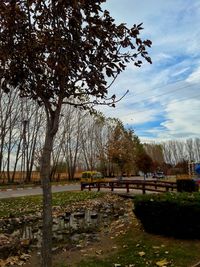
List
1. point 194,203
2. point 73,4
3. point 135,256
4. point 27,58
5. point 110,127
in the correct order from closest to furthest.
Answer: point 73,4, point 27,58, point 135,256, point 194,203, point 110,127

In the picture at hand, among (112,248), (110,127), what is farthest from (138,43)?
(110,127)

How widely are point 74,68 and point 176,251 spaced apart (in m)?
4.44

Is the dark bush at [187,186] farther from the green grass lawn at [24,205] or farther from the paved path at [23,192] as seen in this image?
the paved path at [23,192]

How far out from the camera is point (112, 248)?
8.66 meters

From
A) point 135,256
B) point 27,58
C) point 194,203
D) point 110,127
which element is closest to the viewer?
point 27,58

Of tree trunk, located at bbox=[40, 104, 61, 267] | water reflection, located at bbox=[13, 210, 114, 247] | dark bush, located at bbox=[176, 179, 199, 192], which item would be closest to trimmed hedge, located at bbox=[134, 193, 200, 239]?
water reflection, located at bbox=[13, 210, 114, 247]

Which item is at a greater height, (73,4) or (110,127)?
(110,127)

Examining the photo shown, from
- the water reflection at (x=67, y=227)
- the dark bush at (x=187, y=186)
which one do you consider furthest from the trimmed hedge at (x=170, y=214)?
the dark bush at (x=187, y=186)

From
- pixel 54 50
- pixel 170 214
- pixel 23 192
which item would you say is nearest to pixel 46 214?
pixel 54 50

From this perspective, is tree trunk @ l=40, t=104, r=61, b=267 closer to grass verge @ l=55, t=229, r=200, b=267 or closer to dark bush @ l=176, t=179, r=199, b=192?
grass verge @ l=55, t=229, r=200, b=267

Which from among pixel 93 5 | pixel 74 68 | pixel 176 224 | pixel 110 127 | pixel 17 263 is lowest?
pixel 17 263

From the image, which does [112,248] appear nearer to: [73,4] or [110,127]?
[73,4]

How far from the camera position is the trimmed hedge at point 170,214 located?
27.7 ft

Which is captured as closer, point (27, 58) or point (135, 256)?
point (27, 58)
